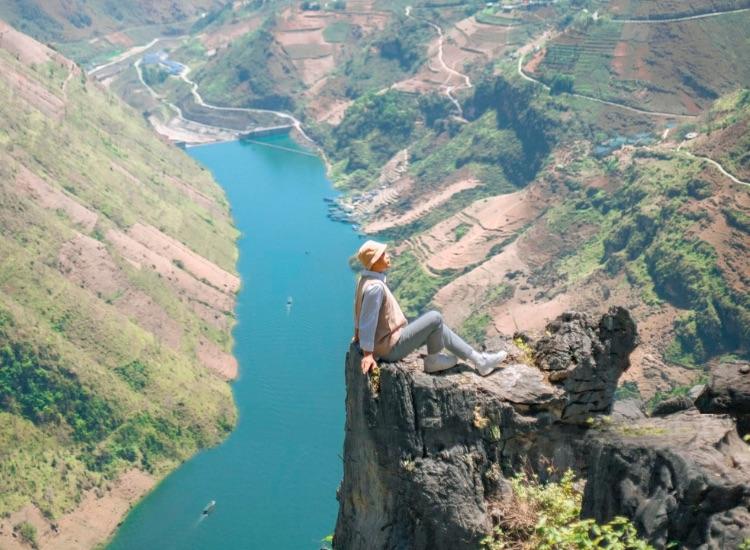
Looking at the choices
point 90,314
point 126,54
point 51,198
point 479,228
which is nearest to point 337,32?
point 126,54

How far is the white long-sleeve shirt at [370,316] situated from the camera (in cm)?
1102

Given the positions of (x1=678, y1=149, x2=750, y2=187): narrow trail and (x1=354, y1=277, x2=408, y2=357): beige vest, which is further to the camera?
(x1=678, y1=149, x2=750, y2=187): narrow trail

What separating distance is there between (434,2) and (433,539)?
319ft

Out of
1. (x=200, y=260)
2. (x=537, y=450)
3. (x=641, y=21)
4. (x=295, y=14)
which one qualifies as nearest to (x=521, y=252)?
(x=200, y=260)

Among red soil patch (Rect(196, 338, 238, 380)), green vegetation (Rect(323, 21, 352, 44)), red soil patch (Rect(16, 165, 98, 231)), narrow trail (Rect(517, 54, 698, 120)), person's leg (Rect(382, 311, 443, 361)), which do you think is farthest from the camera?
green vegetation (Rect(323, 21, 352, 44))

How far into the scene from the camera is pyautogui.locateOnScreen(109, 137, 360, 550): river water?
3862cm

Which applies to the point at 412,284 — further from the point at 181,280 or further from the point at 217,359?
the point at 217,359

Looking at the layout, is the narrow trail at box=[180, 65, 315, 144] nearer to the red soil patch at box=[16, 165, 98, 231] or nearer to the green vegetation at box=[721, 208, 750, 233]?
the red soil patch at box=[16, 165, 98, 231]

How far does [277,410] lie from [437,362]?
1452 inches

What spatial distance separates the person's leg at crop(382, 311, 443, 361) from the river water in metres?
26.7

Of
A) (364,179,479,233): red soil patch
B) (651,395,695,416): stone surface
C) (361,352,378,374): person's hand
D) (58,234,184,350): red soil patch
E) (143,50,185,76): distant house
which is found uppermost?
(143,50,185,76): distant house

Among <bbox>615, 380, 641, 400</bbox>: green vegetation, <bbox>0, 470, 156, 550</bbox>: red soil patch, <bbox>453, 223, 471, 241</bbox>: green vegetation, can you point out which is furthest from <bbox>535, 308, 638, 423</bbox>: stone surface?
<bbox>453, 223, 471, 241</bbox>: green vegetation

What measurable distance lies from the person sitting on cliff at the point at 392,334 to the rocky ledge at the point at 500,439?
15 cm

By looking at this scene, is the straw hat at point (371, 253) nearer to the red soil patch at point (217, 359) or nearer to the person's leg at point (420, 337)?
the person's leg at point (420, 337)
